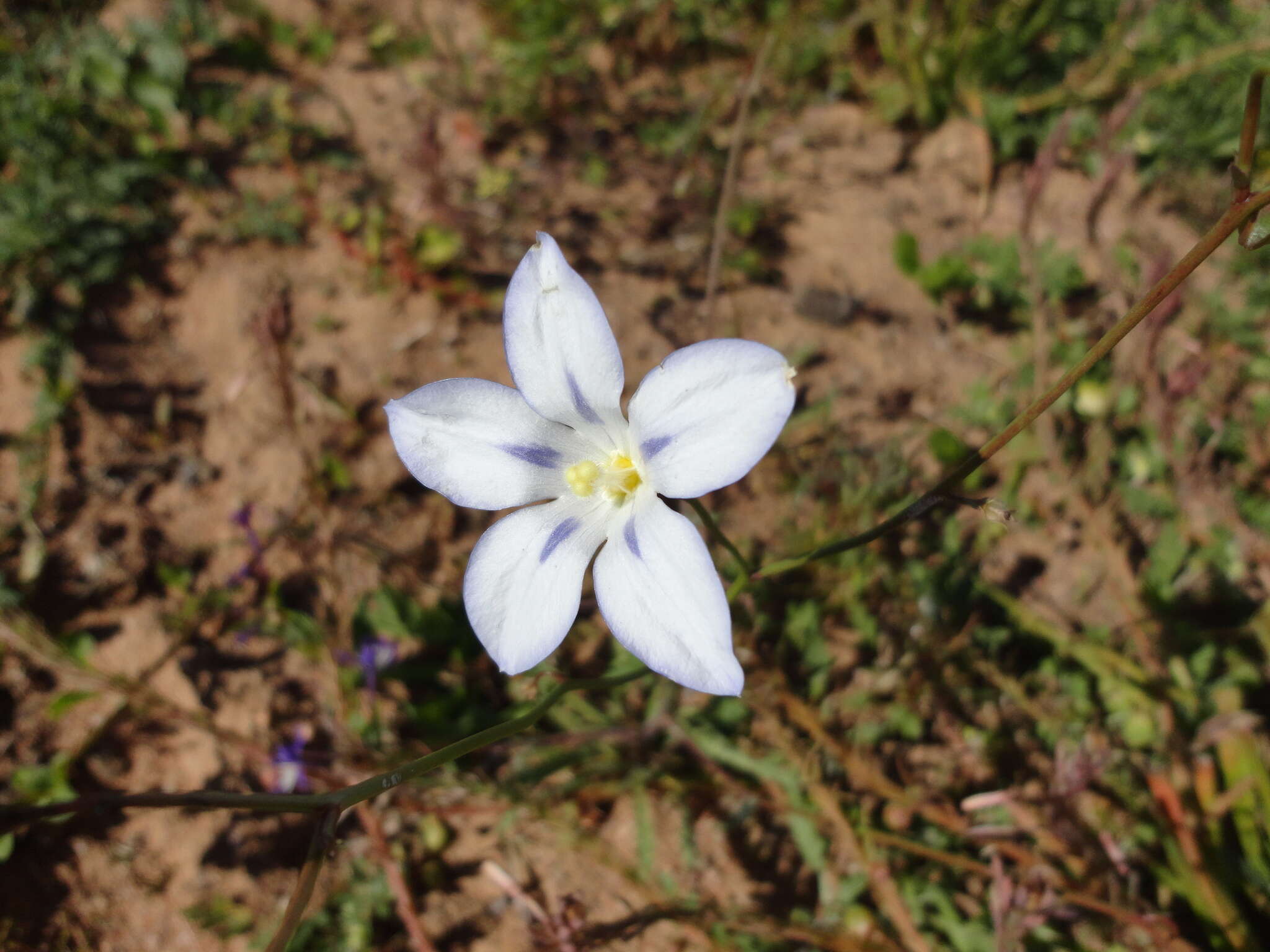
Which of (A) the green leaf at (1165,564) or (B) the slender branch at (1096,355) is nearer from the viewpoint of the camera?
(B) the slender branch at (1096,355)

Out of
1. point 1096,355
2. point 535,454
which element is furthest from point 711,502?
point 1096,355

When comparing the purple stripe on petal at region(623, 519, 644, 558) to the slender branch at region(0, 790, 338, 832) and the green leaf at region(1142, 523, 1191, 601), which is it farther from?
→ the green leaf at region(1142, 523, 1191, 601)

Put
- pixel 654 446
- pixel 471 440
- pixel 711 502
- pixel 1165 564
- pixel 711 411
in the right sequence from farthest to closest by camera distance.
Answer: pixel 711 502
pixel 1165 564
pixel 471 440
pixel 654 446
pixel 711 411

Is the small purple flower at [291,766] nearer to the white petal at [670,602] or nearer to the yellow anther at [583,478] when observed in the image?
the yellow anther at [583,478]

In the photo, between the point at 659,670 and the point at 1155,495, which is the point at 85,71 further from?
the point at 1155,495

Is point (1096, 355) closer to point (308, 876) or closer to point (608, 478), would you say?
point (608, 478)

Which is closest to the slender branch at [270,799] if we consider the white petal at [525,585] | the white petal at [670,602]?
the white petal at [525,585]
